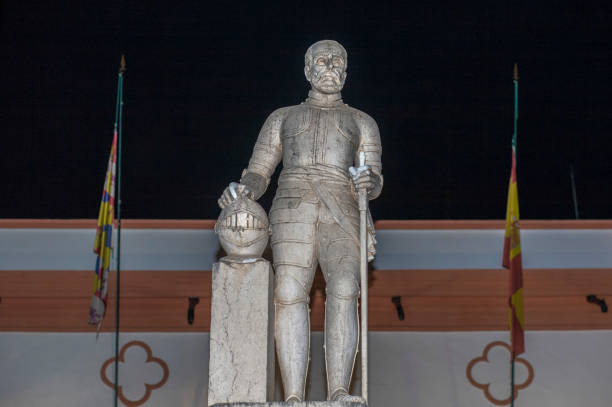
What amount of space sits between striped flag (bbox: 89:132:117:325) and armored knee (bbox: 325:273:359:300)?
2.81m

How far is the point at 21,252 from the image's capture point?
8367mm

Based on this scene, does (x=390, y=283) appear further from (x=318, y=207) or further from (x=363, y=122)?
(x=318, y=207)

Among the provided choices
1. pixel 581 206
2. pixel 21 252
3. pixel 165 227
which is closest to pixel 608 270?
pixel 581 206

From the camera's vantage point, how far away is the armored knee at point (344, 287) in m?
5.54

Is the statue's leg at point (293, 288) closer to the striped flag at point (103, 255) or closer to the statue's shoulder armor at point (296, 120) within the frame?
the statue's shoulder armor at point (296, 120)

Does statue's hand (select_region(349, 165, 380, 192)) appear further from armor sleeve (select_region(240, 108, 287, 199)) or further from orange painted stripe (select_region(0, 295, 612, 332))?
orange painted stripe (select_region(0, 295, 612, 332))

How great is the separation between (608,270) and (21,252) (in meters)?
4.93

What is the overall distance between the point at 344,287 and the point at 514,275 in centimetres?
265

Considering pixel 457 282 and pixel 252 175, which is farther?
pixel 457 282

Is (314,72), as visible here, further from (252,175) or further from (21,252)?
(21,252)

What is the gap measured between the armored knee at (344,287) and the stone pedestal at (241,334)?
0.36m

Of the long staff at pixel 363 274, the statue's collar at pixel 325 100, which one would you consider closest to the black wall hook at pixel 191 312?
the statue's collar at pixel 325 100

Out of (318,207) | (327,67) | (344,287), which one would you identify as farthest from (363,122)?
(344,287)

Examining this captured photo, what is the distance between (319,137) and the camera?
6000mm
